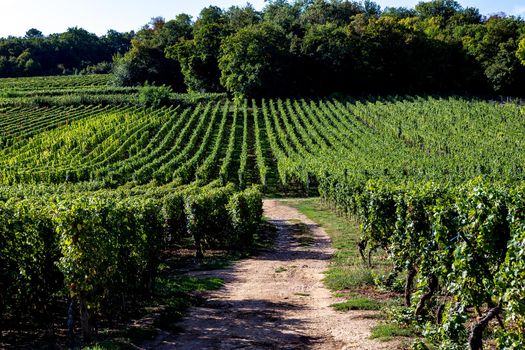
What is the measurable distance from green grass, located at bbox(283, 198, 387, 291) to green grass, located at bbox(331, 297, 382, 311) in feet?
5.68

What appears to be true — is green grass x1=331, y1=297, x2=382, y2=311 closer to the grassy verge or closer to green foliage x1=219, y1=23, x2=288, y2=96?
the grassy verge

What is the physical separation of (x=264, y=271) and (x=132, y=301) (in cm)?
618

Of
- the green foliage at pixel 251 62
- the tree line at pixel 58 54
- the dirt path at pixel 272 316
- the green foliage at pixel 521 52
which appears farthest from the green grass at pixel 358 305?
the tree line at pixel 58 54

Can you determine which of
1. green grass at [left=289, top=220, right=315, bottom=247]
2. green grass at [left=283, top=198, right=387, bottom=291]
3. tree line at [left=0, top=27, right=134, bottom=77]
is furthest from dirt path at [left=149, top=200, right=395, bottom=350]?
tree line at [left=0, top=27, right=134, bottom=77]

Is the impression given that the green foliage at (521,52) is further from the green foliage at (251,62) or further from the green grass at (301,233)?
the green grass at (301,233)

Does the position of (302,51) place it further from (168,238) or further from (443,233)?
(443,233)

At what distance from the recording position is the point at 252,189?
1183 inches

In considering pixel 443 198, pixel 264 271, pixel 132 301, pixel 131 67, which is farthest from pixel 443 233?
pixel 131 67

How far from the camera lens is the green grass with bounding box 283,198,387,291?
14516 millimetres

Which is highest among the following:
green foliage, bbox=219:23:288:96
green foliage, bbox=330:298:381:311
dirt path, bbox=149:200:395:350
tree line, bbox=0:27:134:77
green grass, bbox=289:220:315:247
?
tree line, bbox=0:27:134:77

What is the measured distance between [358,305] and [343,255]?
23.7 feet

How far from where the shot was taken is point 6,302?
9.78m

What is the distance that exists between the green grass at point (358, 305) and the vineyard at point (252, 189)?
97 centimetres

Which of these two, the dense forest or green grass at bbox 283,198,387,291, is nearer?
green grass at bbox 283,198,387,291
